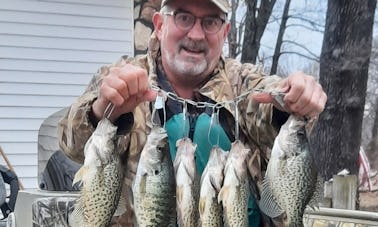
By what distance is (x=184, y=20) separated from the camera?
2.91m

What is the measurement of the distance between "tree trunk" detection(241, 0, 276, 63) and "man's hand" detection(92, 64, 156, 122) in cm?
690

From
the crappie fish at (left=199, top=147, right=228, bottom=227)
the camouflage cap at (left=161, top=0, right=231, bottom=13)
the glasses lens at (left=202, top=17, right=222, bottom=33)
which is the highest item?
the camouflage cap at (left=161, top=0, right=231, bottom=13)

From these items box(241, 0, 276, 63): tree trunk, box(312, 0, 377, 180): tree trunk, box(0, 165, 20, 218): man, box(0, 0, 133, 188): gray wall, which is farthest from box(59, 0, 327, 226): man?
box(241, 0, 276, 63): tree trunk

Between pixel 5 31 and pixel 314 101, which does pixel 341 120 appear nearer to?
pixel 5 31

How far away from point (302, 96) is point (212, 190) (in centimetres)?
46

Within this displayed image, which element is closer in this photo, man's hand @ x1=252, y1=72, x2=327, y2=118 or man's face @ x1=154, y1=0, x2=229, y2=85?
man's hand @ x1=252, y1=72, x2=327, y2=118

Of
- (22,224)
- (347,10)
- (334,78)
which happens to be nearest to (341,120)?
(334,78)

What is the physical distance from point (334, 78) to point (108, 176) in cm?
538

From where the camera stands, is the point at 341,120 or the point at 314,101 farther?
the point at 341,120

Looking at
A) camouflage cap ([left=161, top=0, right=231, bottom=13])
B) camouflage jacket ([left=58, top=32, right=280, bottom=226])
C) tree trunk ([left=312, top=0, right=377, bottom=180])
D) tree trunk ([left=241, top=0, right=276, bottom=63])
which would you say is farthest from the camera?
tree trunk ([left=241, top=0, right=276, bottom=63])

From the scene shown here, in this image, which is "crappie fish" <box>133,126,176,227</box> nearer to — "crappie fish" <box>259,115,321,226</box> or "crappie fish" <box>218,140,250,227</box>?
"crappie fish" <box>218,140,250,227</box>

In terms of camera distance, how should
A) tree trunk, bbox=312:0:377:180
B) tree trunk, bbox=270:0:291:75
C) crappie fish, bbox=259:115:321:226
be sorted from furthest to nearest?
tree trunk, bbox=270:0:291:75 < tree trunk, bbox=312:0:377:180 < crappie fish, bbox=259:115:321:226

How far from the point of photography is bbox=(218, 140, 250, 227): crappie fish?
2475 mm

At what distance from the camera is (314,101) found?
8.36ft
